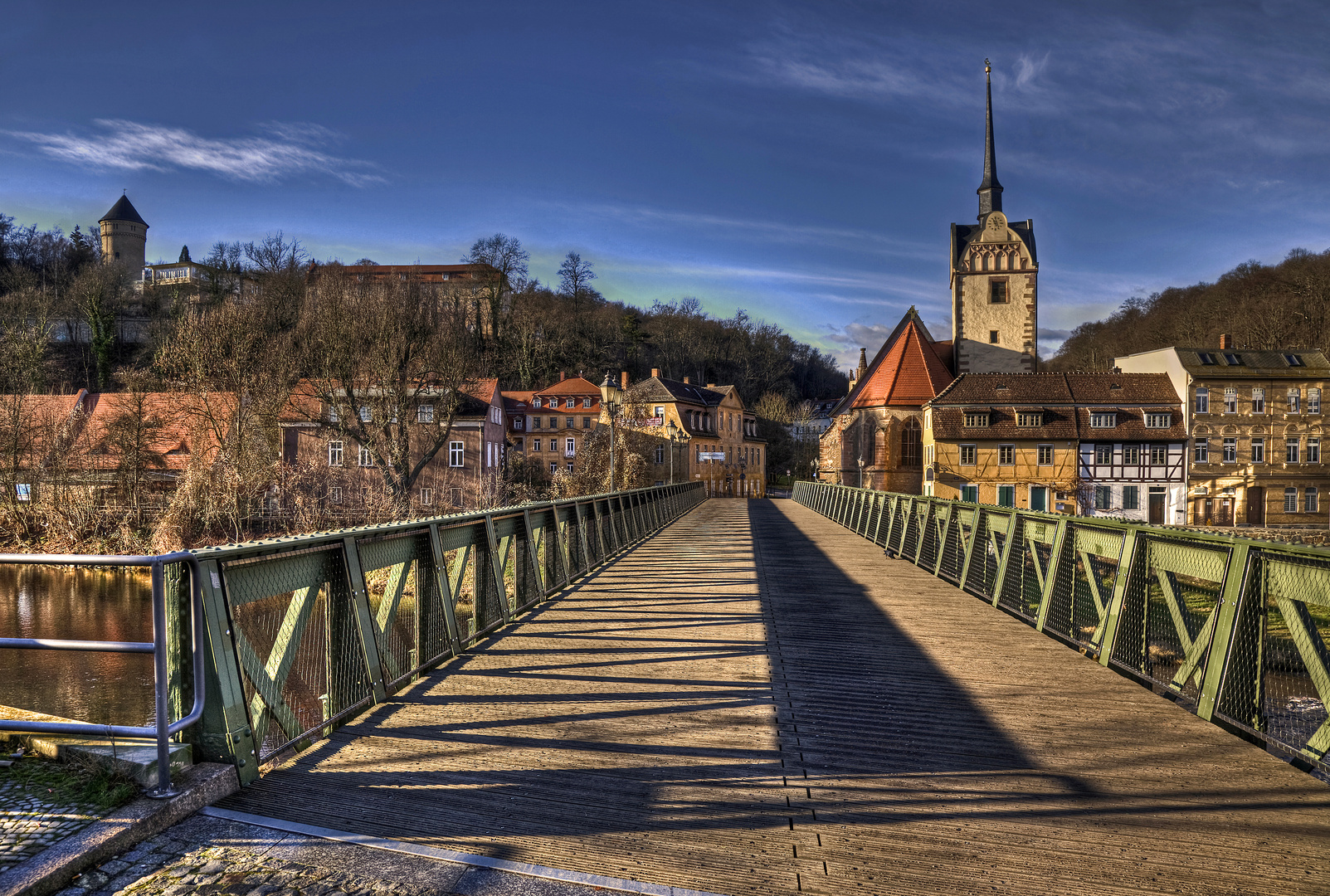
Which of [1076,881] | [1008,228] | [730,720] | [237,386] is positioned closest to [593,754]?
[730,720]

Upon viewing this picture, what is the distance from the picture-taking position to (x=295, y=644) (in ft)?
13.2

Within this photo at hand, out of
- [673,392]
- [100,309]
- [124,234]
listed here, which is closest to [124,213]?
[124,234]

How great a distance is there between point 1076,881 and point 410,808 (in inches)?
94.2

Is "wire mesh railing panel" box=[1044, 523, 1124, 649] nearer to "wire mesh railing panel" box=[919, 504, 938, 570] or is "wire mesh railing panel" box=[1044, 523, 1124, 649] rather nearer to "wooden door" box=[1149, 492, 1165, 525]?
"wire mesh railing panel" box=[919, 504, 938, 570]

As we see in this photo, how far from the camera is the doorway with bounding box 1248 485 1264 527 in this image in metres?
45.1

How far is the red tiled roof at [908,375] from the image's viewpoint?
52469 mm

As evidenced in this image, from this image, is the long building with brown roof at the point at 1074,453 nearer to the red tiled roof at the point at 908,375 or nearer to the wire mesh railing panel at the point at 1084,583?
the red tiled roof at the point at 908,375

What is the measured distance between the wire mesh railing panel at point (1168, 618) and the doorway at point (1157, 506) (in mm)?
45166

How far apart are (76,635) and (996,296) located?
5273cm

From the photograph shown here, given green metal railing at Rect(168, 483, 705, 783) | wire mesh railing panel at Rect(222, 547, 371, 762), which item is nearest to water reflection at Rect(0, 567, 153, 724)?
green metal railing at Rect(168, 483, 705, 783)

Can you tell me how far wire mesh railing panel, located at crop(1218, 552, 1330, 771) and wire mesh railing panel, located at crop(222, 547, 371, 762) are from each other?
4643 mm

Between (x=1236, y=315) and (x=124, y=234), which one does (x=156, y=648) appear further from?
(x=124, y=234)

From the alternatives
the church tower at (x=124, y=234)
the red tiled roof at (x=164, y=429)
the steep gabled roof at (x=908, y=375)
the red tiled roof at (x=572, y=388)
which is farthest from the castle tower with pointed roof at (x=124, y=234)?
the steep gabled roof at (x=908, y=375)

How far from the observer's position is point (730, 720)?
4.47 meters
